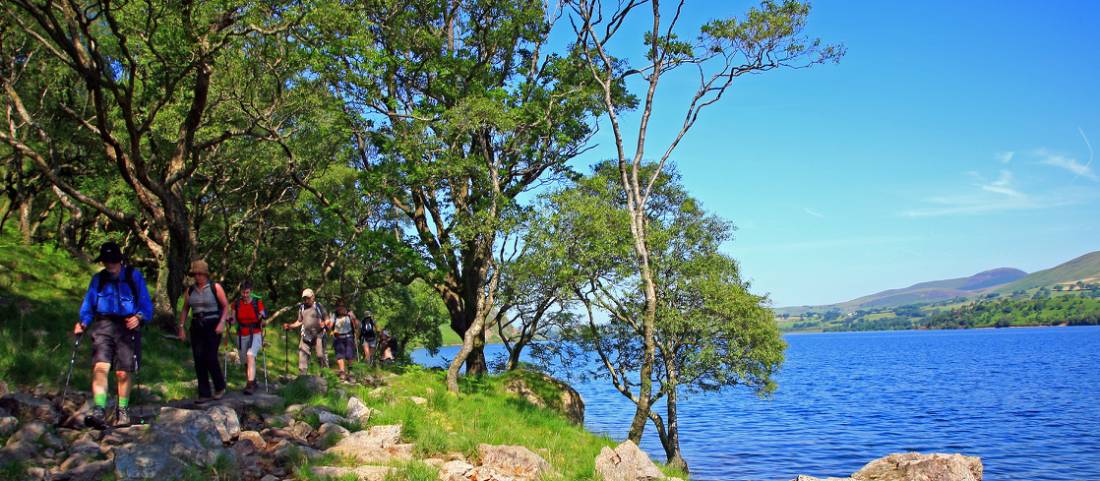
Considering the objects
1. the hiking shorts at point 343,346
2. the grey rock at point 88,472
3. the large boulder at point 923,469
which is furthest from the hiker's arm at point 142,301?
the large boulder at point 923,469

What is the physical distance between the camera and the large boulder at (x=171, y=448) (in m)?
7.83

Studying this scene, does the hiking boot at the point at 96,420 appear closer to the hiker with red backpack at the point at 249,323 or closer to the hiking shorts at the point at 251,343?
the hiker with red backpack at the point at 249,323

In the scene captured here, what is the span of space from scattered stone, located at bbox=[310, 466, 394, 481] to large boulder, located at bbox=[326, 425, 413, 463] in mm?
589

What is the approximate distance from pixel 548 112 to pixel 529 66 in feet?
13.0

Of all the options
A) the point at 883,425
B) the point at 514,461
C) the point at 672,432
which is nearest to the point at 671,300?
the point at 672,432

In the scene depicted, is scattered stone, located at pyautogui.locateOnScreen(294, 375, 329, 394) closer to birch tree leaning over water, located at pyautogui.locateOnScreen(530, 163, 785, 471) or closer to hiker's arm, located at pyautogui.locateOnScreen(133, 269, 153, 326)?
hiker's arm, located at pyautogui.locateOnScreen(133, 269, 153, 326)

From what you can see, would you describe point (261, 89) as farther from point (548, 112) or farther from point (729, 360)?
point (729, 360)

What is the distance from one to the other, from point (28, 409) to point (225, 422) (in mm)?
2552

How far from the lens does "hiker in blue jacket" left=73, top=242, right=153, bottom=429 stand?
9.23 metres

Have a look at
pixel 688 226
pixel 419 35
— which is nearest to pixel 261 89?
pixel 419 35

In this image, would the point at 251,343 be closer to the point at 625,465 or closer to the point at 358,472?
the point at 358,472

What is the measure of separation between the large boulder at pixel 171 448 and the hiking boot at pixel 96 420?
68 cm

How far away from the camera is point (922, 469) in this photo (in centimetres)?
1747

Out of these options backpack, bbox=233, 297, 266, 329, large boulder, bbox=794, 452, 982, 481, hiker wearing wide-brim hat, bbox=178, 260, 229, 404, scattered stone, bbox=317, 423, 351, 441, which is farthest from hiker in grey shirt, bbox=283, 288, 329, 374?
large boulder, bbox=794, 452, 982, 481
